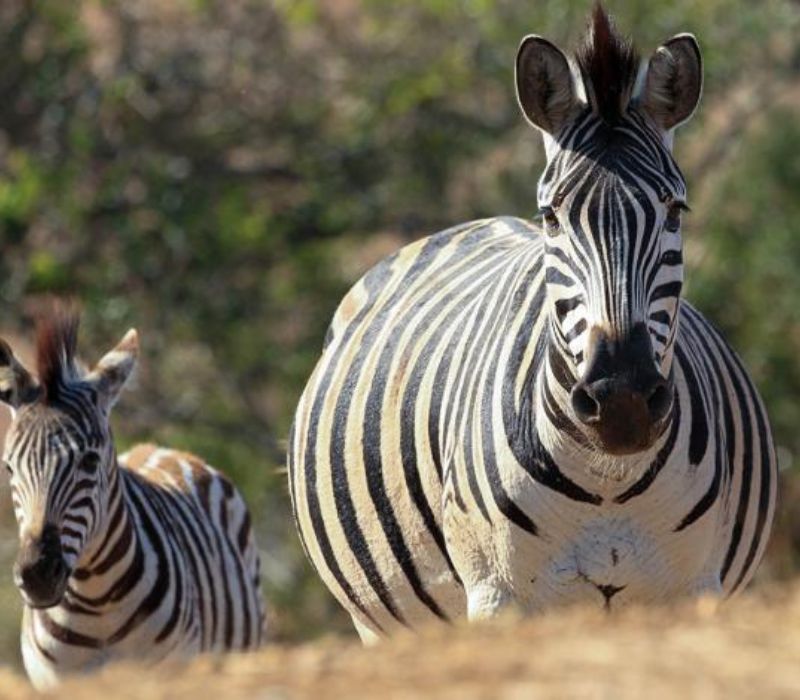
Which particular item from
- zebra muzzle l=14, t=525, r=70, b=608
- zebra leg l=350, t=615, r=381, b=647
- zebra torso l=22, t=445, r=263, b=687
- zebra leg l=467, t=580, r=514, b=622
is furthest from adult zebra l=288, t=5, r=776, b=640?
zebra torso l=22, t=445, r=263, b=687

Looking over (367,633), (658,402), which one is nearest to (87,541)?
(367,633)

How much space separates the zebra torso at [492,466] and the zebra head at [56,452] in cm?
152

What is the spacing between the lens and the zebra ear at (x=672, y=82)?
20.8ft

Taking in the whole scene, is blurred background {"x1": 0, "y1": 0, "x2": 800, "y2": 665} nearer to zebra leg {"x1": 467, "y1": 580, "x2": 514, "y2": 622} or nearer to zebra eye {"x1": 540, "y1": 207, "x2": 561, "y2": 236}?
zebra leg {"x1": 467, "y1": 580, "x2": 514, "y2": 622}

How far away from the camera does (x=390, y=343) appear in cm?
770

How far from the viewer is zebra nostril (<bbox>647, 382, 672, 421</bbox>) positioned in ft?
18.6

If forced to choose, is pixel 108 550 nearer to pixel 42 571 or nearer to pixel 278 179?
pixel 42 571

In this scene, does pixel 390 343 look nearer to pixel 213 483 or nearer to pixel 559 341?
pixel 559 341

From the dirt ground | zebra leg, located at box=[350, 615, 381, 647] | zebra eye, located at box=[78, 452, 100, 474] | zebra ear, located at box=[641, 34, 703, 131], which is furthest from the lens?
zebra eye, located at box=[78, 452, 100, 474]

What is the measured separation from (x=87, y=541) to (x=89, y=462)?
1.24 feet

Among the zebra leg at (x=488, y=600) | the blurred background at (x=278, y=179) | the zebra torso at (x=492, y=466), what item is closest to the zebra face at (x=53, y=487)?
the zebra torso at (x=492, y=466)

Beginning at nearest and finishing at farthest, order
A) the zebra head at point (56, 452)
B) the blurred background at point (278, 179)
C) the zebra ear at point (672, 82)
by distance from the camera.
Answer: the zebra ear at point (672, 82) → the zebra head at point (56, 452) → the blurred background at point (278, 179)

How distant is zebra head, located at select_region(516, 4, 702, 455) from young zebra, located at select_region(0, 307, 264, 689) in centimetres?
391

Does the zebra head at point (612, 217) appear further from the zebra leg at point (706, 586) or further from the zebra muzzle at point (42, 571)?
the zebra muzzle at point (42, 571)
